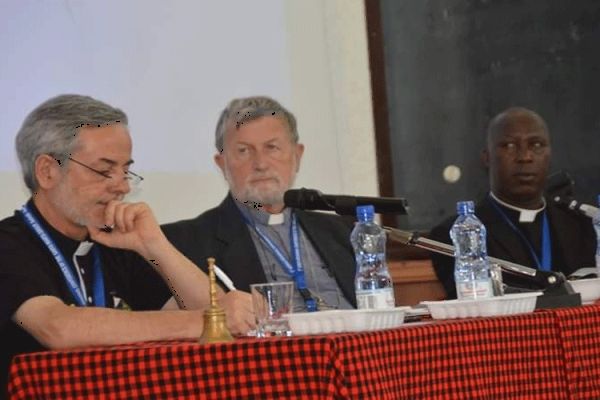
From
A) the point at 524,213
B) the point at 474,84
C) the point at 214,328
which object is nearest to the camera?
the point at 214,328

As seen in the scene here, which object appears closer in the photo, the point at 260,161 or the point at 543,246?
the point at 260,161

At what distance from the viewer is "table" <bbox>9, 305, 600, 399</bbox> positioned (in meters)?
2.16

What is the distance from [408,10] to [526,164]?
937mm

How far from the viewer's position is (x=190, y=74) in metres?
4.57

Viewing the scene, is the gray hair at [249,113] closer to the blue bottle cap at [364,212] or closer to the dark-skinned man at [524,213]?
the dark-skinned man at [524,213]

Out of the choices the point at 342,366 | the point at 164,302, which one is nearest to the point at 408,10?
the point at 164,302

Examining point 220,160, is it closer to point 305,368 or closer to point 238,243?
point 238,243

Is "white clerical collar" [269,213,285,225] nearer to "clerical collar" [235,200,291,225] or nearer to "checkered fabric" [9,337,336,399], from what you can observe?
"clerical collar" [235,200,291,225]

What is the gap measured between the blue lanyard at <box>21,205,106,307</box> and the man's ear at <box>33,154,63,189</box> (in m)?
0.09

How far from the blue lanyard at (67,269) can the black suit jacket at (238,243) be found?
567 mm

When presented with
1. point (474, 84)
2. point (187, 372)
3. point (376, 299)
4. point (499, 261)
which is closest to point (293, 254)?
point (499, 261)

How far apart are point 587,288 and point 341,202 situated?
86 cm

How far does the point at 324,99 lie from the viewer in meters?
5.10

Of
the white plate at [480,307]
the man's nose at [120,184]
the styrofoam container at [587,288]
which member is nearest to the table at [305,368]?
the white plate at [480,307]
